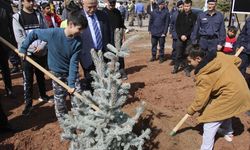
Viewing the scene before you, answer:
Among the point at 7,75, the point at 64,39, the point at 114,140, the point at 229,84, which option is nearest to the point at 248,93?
the point at 229,84

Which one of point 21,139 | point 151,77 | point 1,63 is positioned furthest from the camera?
point 151,77

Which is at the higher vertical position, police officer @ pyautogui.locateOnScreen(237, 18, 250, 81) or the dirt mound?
police officer @ pyautogui.locateOnScreen(237, 18, 250, 81)

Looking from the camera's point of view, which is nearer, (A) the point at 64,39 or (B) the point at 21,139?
(A) the point at 64,39

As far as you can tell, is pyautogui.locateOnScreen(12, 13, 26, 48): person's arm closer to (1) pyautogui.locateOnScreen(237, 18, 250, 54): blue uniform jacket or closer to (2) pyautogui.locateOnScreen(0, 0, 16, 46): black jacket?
→ (2) pyautogui.locateOnScreen(0, 0, 16, 46): black jacket

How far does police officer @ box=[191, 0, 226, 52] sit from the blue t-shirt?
370cm

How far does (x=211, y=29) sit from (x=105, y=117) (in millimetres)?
4275

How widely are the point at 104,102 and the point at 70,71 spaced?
2.78ft

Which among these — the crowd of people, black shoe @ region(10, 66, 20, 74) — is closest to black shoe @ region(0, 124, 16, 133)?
the crowd of people

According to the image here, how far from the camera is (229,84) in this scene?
423cm

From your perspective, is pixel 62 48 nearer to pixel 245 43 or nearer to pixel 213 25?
pixel 245 43

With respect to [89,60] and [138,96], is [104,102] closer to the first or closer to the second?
[89,60]

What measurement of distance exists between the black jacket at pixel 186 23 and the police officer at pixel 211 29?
845 mm

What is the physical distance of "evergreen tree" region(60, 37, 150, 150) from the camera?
3615 mm

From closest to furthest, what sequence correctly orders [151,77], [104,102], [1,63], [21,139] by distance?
[104,102]
[21,139]
[1,63]
[151,77]
